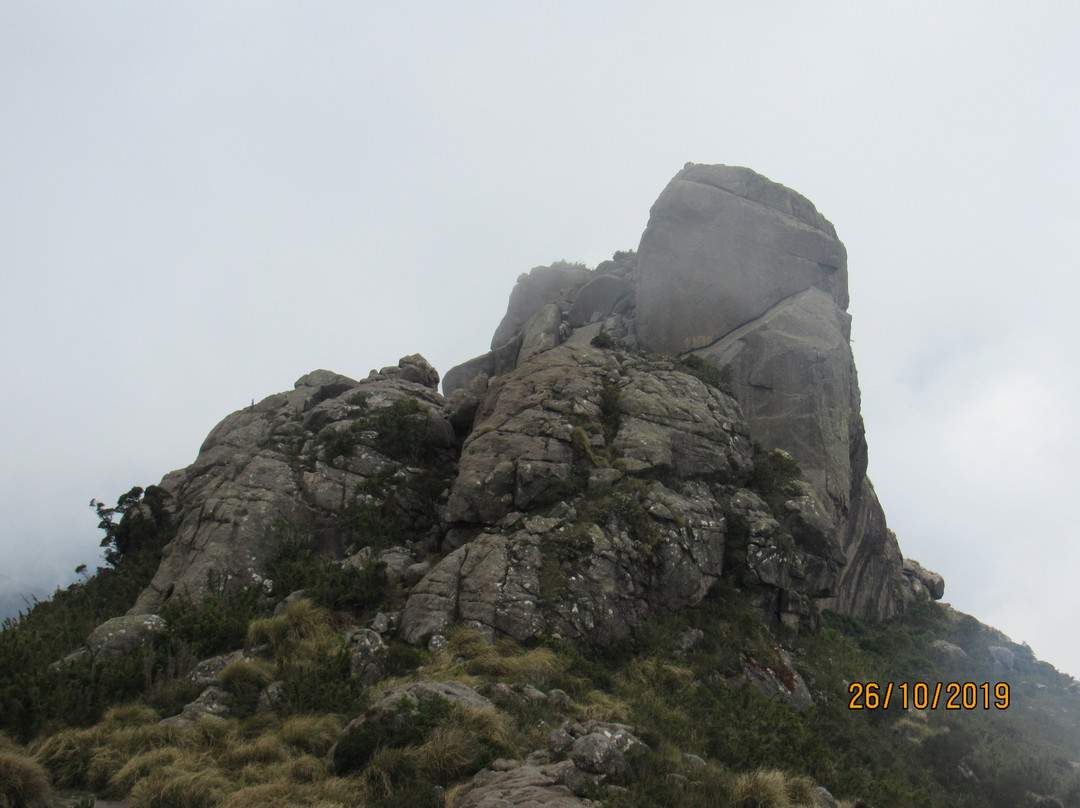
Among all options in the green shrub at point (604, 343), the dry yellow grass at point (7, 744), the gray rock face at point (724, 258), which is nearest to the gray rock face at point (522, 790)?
the dry yellow grass at point (7, 744)

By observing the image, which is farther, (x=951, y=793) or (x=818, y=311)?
(x=818, y=311)

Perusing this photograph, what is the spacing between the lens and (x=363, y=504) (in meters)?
23.7

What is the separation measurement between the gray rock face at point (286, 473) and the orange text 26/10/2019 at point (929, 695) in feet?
51.0

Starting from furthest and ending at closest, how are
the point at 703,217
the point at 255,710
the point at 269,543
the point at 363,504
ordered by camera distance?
the point at 703,217
the point at 363,504
the point at 269,543
the point at 255,710

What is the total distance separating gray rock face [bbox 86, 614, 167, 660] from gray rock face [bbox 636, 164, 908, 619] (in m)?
25.6

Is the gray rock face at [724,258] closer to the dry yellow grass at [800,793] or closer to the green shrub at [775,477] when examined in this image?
the green shrub at [775,477]

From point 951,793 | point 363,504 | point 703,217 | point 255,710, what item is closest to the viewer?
point 255,710

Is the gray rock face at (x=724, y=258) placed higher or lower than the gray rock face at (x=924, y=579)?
higher

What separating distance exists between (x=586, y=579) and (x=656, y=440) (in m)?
7.16

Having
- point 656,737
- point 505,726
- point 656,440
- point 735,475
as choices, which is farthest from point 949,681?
point 505,726

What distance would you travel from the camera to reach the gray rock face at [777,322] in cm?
3200

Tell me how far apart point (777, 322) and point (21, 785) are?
3368 centimetres

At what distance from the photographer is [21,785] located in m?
9.44

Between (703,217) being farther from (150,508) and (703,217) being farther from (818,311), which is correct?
(150,508)
